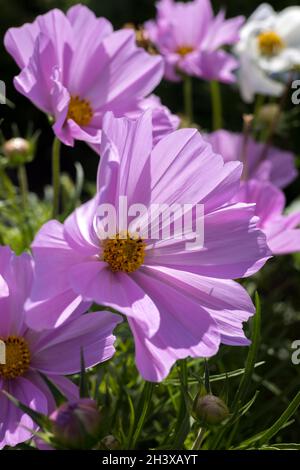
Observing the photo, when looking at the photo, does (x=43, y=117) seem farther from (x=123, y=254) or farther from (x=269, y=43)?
(x=123, y=254)

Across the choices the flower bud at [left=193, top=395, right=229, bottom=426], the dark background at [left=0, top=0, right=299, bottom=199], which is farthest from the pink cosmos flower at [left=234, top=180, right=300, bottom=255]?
the dark background at [left=0, top=0, right=299, bottom=199]

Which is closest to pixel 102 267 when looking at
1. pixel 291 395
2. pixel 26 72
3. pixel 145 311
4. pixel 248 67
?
pixel 145 311

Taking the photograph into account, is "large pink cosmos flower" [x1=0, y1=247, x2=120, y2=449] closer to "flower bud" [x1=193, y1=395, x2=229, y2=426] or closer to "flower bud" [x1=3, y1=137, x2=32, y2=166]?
"flower bud" [x1=193, y1=395, x2=229, y2=426]

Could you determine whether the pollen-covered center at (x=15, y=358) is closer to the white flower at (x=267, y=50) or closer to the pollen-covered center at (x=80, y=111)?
the pollen-covered center at (x=80, y=111)

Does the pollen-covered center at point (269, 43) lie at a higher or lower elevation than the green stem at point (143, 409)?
higher

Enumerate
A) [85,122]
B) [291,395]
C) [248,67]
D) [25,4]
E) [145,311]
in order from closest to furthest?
[145,311] < [85,122] < [291,395] < [248,67] < [25,4]

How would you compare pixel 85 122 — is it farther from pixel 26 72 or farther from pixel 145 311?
pixel 145 311

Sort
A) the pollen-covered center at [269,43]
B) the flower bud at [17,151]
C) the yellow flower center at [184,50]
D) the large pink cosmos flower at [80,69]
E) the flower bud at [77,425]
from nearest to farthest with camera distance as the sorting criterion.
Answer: the flower bud at [77,425] < the large pink cosmos flower at [80,69] < the flower bud at [17,151] < the yellow flower center at [184,50] < the pollen-covered center at [269,43]

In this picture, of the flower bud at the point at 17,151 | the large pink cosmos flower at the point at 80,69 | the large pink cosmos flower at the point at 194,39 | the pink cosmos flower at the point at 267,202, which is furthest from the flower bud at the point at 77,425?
the large pink cosmos flower at the point at 194,39
